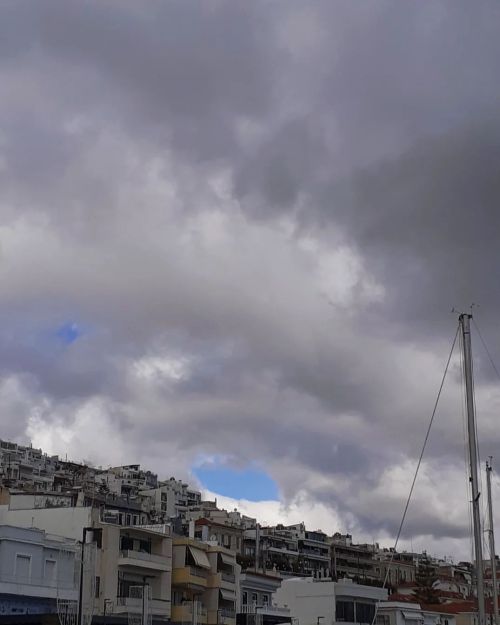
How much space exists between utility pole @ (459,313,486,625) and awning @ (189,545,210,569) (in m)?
33.0

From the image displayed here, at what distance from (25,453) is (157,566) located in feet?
410

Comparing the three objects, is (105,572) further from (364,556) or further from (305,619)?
(364,556)

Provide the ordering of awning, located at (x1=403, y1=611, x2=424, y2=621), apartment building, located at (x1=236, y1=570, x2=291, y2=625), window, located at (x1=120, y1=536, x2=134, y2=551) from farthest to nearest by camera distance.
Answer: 1. awning, located at (x1=403, y1=611, x2=424, y2=621)
2. apartment building, located at (x1=236, y1=570, x2=291, y2=625)
3. window, located at (x1=120, y1=536, x2=134, y2=551)

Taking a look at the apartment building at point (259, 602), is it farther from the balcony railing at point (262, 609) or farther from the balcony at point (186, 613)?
the balcony at point (186, 613)

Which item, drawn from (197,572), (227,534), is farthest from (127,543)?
(227,534)

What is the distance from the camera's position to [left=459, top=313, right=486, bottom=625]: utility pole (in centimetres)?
4247

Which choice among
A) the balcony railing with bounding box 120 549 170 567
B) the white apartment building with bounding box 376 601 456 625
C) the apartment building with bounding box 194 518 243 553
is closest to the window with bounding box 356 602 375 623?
the white apartment building with bounding box 376 601 456 625

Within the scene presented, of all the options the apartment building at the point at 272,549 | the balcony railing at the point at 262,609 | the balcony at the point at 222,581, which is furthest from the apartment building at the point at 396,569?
the balcony at the point at 222,581

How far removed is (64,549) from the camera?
189ft

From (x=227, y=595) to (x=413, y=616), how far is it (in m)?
25.5

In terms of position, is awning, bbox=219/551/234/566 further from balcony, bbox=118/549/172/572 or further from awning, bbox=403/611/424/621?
awning, bbox=403/611/424/621

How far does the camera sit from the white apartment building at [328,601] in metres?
85.8

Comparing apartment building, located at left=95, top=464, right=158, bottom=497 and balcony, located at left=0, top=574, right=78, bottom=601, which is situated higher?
apartment building, located at left=95, top=464, right=158, bottom=497

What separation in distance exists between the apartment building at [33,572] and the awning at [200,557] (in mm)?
15871
